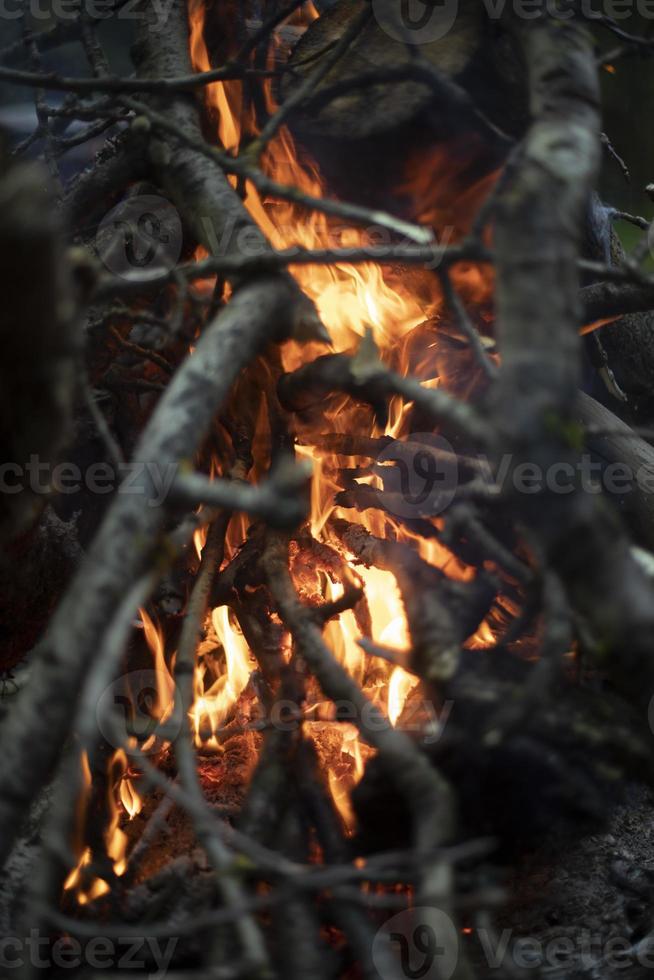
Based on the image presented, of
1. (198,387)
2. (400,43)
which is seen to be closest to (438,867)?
(198,387)

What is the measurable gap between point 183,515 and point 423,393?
88 centimetres

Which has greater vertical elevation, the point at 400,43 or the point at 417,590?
the point at 400,43

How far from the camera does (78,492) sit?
2.94m

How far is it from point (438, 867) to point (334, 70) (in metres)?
2.14

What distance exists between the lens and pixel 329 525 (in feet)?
8.73

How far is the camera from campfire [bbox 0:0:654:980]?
147 cm

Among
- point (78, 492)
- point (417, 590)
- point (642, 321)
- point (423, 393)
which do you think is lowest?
point (642, 321)

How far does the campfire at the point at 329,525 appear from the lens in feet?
4.83

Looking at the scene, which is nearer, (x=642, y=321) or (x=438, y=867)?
(x=438, y=867)

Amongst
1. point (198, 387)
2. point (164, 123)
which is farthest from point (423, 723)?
point (164, 123)

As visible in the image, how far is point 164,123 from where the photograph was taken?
1.95 m

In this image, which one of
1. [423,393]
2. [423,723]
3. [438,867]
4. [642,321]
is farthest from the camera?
[642,321]

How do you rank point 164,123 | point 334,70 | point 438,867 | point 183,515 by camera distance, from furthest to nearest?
point 334,70 → point 183,515 → point 164,123 → point 438,867

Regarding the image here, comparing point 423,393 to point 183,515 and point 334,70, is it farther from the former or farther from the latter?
point 334,70
